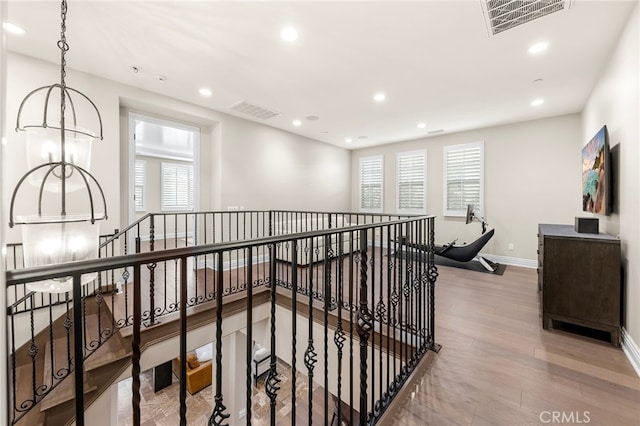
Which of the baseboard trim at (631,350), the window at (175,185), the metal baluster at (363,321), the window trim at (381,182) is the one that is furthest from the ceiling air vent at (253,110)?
the baseboard trim at (631,350)

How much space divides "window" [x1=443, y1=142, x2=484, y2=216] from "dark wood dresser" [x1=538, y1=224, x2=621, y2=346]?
306 cm

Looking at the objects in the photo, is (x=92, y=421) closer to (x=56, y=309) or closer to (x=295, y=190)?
(x=56, y=309)

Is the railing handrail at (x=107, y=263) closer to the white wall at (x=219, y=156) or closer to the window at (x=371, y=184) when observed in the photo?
the white wall at (x=219, y=156)

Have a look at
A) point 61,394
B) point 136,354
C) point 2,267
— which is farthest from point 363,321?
point 61,394

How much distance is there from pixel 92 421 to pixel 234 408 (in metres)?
2.29

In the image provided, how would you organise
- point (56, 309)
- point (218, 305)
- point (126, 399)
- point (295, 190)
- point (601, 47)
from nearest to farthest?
1. point (218, 305)
2. point (601, 47)
3. point (56, 309)
4. point (126, 399)
5. point (295, 190)

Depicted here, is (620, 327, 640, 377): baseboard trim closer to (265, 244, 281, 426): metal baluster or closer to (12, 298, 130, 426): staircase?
(265, 244, 281, 426): metal baluster

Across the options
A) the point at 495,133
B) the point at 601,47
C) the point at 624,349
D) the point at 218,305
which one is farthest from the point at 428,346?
the point at 495,133

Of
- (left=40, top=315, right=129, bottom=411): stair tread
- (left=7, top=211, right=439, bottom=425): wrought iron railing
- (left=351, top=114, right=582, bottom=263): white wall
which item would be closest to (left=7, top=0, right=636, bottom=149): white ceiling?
(left=351, top=114, right=582, bottom=263): white wall

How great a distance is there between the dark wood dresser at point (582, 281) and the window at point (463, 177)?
3056mm

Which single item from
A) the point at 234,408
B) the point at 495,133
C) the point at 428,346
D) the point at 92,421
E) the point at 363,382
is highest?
Answer: the point at 495,133

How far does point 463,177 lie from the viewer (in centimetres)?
575

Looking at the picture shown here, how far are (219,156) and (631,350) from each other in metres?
5.47

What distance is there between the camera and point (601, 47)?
2.65 m
